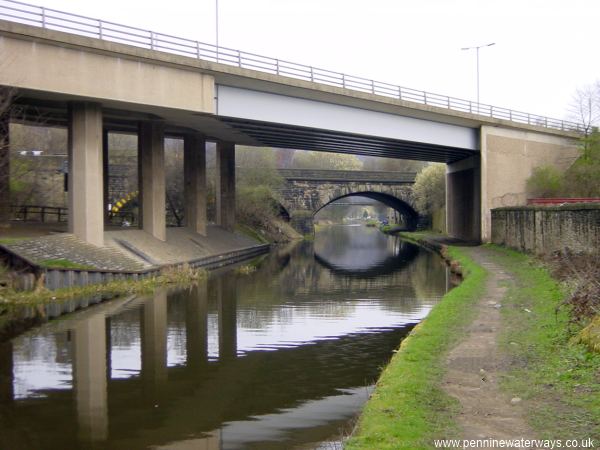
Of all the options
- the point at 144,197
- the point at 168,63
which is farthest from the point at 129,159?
the point at 168,63

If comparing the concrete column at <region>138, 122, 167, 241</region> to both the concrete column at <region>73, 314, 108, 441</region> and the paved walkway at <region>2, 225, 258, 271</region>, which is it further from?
the concrete column at <region>73, 314, 108, 441</region>

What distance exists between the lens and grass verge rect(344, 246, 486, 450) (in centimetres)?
709

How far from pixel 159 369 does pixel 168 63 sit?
1788cm

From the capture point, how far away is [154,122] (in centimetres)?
3384

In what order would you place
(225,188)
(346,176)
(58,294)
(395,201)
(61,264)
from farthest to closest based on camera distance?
(395,201) < (346,176) < (225,188) < (61,264) < (58,294)

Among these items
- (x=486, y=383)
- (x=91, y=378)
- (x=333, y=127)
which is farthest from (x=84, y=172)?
(x=486, y=383)

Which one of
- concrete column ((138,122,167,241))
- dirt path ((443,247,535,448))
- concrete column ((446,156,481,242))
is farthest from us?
concrete column ((446,156,481,242))

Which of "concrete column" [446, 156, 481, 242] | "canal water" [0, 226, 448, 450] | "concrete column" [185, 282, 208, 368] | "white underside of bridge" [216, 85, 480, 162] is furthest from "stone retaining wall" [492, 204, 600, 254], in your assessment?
"concrete column" [185, 282, 208, 368]

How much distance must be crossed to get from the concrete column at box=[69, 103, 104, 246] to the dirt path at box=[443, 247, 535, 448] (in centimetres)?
1716

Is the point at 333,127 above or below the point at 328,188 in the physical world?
above

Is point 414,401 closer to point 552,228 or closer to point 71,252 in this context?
point 71,252

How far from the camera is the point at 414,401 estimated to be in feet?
27.4

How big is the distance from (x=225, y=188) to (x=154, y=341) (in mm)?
34085

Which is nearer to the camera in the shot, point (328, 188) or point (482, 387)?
point (482, 387)
